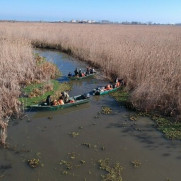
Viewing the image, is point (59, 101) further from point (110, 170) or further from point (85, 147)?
point (110, 170)

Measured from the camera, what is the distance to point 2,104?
7.95m

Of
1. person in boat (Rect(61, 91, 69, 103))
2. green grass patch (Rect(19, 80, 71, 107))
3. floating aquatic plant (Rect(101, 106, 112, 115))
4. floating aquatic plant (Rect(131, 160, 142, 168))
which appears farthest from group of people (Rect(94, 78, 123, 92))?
floating aquatic plant (Rect(131, 160, 142, 168))

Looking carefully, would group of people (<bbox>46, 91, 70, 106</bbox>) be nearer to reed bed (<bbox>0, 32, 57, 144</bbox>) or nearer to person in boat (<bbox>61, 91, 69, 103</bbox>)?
person in boat (<bbox>61, 91, 69, 103</bbox>)

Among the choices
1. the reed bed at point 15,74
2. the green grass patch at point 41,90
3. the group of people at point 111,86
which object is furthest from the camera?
the group of people at point 111,86

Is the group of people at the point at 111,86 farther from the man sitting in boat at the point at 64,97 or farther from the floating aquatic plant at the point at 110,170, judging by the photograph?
the floating aquatic plant at the point at 110,170

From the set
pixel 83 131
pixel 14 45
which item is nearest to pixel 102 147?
pixel 83 131

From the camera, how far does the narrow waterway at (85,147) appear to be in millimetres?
5305

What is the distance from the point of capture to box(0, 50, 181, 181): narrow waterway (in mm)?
5305

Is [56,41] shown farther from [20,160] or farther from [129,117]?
[20,160]

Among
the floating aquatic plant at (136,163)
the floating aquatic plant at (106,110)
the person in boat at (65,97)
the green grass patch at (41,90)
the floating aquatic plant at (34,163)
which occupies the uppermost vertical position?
the person in boat at (65,97)

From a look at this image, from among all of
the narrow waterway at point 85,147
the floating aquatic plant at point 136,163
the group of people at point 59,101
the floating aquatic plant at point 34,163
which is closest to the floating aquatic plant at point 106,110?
the narrow waterway at point 85,147

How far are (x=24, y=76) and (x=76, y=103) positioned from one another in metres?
3.56

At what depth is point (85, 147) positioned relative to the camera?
6270 mm

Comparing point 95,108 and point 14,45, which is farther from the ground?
point 14,45
